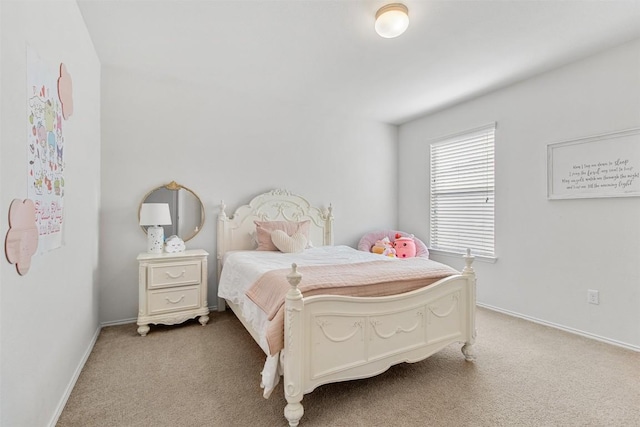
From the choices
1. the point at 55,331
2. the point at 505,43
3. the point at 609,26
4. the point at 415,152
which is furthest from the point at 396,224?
the point at 55,331

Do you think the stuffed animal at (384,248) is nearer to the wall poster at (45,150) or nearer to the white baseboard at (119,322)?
the white baseboard at (119,322)

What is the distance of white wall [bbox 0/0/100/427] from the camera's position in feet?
3.75

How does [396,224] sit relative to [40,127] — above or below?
below

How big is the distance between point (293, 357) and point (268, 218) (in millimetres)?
2247

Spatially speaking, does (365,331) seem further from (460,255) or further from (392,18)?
(460,255)

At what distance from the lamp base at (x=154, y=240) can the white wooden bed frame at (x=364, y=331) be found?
1434 millimetres

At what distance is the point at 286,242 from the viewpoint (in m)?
3.21

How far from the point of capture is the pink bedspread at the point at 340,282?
1.74 meters

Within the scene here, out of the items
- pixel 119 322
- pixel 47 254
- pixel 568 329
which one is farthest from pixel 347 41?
pixel 119 322

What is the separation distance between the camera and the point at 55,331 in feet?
5.33

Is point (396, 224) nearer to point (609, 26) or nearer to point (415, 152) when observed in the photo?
point (415, 152)

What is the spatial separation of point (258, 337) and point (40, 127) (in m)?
1.63

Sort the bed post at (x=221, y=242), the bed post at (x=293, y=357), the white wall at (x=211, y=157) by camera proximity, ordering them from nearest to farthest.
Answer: the bed post at (x=293, y=357) < the white wall at (x=211, y=157) < the bed post at (x=221, y=242)

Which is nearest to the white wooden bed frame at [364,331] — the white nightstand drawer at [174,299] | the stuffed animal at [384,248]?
the white nightstand drawer at [174,299]
